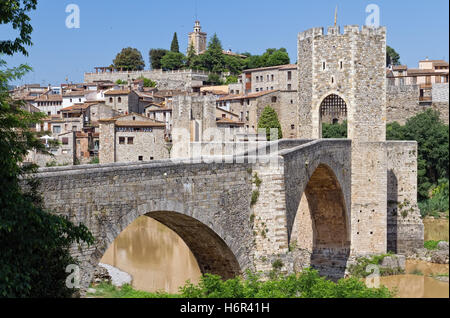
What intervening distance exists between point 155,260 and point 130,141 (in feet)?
57.2

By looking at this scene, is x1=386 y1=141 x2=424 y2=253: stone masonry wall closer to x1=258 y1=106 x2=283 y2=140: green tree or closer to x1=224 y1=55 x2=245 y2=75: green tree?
x1=258 y1=106 x2=283 y2=140: green tree

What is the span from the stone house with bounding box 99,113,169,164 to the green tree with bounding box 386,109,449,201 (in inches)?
567

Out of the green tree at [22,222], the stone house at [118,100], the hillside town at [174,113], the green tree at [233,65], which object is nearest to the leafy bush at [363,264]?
the hillside town at [174,113]

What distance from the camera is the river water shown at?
20141mm

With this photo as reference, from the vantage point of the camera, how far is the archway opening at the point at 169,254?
1270 cm

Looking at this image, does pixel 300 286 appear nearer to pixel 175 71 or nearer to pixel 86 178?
pixel 86 178

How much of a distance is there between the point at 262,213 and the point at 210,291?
2.95 m

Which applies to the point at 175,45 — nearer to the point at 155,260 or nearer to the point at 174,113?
the point at 174,113

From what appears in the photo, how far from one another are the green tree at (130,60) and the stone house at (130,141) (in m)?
41.2

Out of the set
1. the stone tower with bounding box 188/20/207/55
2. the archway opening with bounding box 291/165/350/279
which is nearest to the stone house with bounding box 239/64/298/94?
the archway opening with bounding box 291/165/350/279

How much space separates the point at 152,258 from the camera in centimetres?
2572

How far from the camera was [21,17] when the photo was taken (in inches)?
320

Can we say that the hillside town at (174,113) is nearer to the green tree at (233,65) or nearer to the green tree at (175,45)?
the green tree at (233,65)

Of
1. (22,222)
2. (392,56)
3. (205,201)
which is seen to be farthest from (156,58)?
(22,222)
